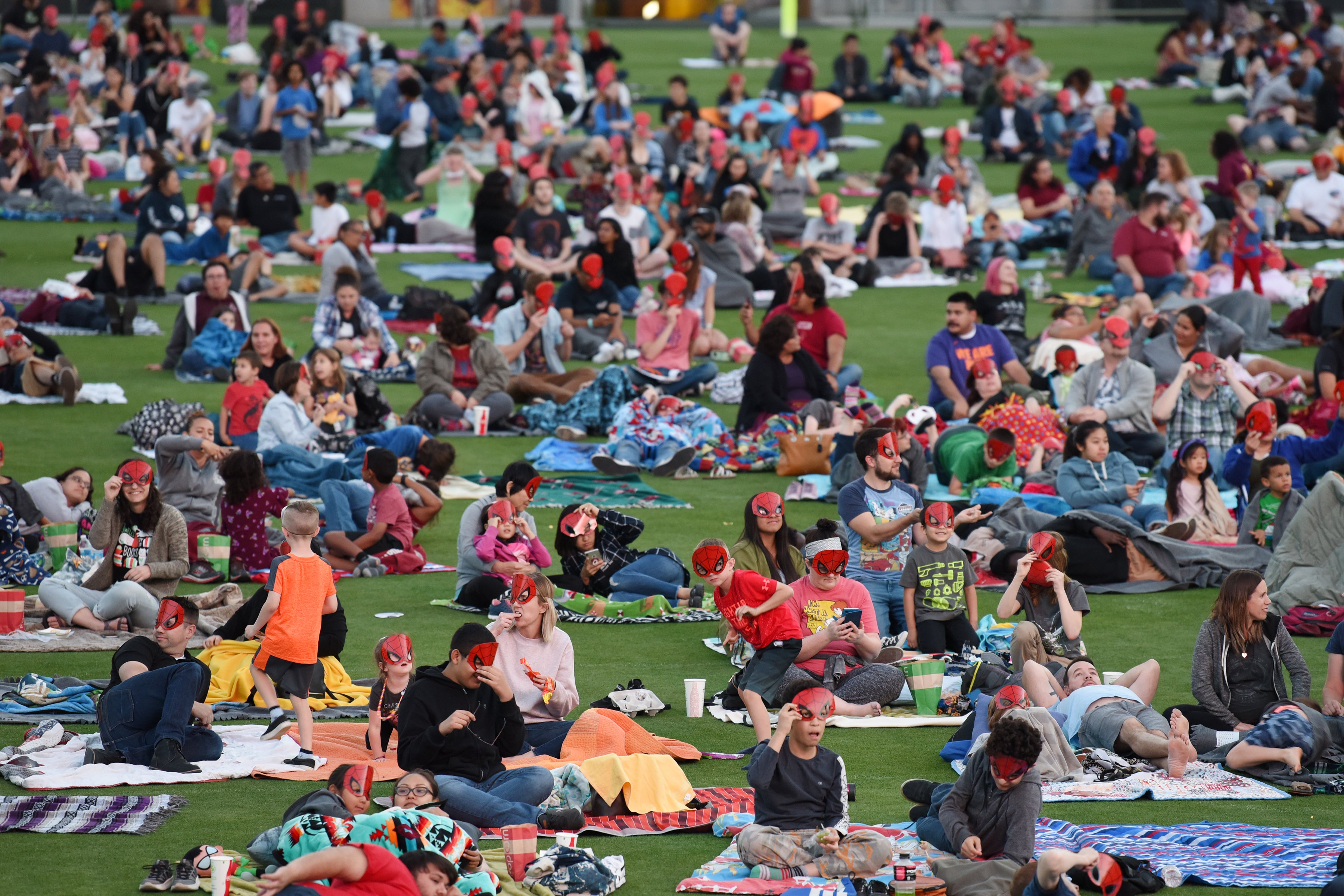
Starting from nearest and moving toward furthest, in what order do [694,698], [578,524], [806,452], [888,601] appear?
[694,698]
[888,601]
[578,524]
[806,452]

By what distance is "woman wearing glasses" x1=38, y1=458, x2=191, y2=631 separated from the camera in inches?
416

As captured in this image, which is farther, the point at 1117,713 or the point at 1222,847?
A: the point at 1117,713

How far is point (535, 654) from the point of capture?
28.8ft

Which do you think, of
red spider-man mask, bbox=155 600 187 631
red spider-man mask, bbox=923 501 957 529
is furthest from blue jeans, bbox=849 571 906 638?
red spider-man mask, bbox=155 600 187 631

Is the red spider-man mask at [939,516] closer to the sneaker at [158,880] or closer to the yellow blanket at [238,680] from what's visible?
the yellow blanket at [238,680]

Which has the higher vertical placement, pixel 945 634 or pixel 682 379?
pixel 682 379

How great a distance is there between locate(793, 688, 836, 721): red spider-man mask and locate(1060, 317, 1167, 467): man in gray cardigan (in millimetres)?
7432

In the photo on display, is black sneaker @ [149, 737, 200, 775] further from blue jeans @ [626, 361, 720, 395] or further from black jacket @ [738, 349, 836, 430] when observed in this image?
blue jeans @ [626, 361, 720, 395]

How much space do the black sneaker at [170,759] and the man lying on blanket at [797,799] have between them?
2644 millimetres

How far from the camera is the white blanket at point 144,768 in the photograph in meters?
7.99

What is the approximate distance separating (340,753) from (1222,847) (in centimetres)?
407

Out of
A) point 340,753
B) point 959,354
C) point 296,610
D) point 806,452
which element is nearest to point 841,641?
point 340,753

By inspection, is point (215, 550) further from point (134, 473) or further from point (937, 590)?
point (937, 590)

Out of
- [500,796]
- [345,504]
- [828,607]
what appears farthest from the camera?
[345,504]
